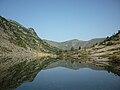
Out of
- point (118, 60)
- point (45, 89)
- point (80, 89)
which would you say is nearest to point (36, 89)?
point (45, 89)

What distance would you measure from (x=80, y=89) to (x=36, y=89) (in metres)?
12.2

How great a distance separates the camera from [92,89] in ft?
179

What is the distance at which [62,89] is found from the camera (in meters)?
54.7

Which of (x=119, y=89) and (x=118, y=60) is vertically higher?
(x=118, y=60)

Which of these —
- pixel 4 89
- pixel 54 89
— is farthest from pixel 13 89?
pixel 54 89

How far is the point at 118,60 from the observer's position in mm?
140625

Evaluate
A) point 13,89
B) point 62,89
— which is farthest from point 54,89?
point 13,89

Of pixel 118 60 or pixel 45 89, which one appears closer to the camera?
pixel 45 89

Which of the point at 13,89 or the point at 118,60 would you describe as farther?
the point at 118,60

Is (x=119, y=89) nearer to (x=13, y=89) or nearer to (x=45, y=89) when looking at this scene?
(x=45, y=89)

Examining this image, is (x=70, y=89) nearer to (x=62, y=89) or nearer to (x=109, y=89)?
(x=62, y=89)

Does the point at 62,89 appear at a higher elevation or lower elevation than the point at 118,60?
lower

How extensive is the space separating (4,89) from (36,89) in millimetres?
8664

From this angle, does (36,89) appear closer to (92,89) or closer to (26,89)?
(26,89)
